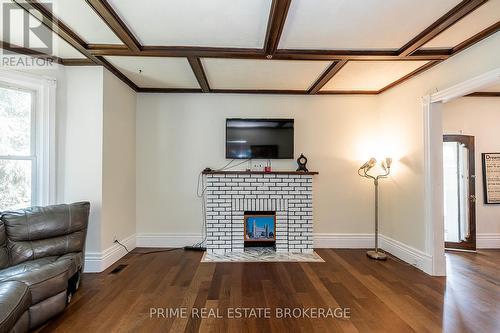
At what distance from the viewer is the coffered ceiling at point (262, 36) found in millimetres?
2109

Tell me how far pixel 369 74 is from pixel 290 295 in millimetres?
3010

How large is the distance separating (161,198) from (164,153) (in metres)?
0.75

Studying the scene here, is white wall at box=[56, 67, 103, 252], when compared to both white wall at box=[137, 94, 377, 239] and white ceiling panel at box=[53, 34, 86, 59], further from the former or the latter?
white wall at box=[137, 94, 377, 239]

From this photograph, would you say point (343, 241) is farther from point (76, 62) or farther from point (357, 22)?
point (76, 62)

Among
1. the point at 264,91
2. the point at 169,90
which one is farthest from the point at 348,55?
the point at 169,90

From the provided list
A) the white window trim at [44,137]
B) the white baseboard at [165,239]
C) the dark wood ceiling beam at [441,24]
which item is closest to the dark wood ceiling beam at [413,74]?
the dark wood ceiling beam at [441,24]

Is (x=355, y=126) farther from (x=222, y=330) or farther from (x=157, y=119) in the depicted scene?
(x=222, y=330)

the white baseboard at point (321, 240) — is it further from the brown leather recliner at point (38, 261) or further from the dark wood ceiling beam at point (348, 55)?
the dark wood ceiling beam at point (348, 55)

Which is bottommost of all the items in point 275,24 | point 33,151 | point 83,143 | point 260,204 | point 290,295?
point 290,295

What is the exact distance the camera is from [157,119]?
4312mm

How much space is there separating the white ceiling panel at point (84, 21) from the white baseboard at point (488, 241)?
606 centimetres

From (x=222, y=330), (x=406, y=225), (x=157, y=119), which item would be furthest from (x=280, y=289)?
(x=157, y=119)

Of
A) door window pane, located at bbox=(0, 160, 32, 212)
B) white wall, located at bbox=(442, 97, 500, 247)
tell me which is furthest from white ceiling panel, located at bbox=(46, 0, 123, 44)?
white wall, located at bbox=(442, 97, 500, 247)

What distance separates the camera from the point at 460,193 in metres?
4.38
